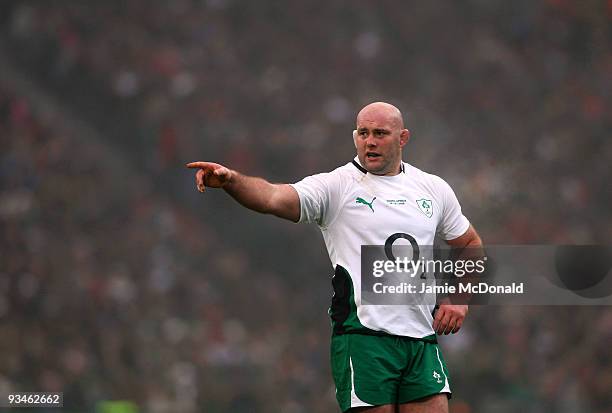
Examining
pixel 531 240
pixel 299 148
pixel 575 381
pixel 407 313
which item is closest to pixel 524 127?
pixel 531 240

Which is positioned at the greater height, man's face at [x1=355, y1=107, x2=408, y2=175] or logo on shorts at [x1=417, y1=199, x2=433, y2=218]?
man's face at [x1=355, y1=107, x2=408, y2=175]

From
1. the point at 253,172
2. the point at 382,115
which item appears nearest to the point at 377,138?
the point at 382,115

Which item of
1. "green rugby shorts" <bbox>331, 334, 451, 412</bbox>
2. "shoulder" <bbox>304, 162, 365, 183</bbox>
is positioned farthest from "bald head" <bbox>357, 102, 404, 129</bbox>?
"green rugby shorts" <bbox>331, 334, 451, 412</bbox>

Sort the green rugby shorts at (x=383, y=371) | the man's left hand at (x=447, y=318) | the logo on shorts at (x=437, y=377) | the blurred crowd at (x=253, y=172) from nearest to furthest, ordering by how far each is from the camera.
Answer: the green rugby shorts at (x=383, y=371) < the logo on shorts at (x=437, y=377) < the man's left hand at (x=447, y=318) < the blurred crowd at (x=253, y=172)

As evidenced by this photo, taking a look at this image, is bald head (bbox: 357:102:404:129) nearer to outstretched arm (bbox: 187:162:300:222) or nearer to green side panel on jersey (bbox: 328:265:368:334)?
outstretched arm (bbox: 187:162:300:222)

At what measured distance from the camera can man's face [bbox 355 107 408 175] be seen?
5.12 meters

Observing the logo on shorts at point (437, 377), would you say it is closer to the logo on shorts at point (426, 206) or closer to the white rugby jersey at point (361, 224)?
the white rugby jersey at point (361, 224)

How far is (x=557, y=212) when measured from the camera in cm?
1288

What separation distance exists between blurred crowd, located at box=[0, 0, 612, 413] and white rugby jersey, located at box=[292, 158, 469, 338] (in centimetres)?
607

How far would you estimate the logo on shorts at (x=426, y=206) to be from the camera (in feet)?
16.9

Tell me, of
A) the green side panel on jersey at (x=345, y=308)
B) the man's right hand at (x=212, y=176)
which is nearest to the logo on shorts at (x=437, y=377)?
the green side panel on jersey at (x=345, y=308)

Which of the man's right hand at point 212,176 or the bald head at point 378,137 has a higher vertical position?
the bald head at point 378,137

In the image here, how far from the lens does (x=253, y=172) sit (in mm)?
13625

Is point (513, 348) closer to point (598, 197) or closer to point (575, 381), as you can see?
point (575, 381)
